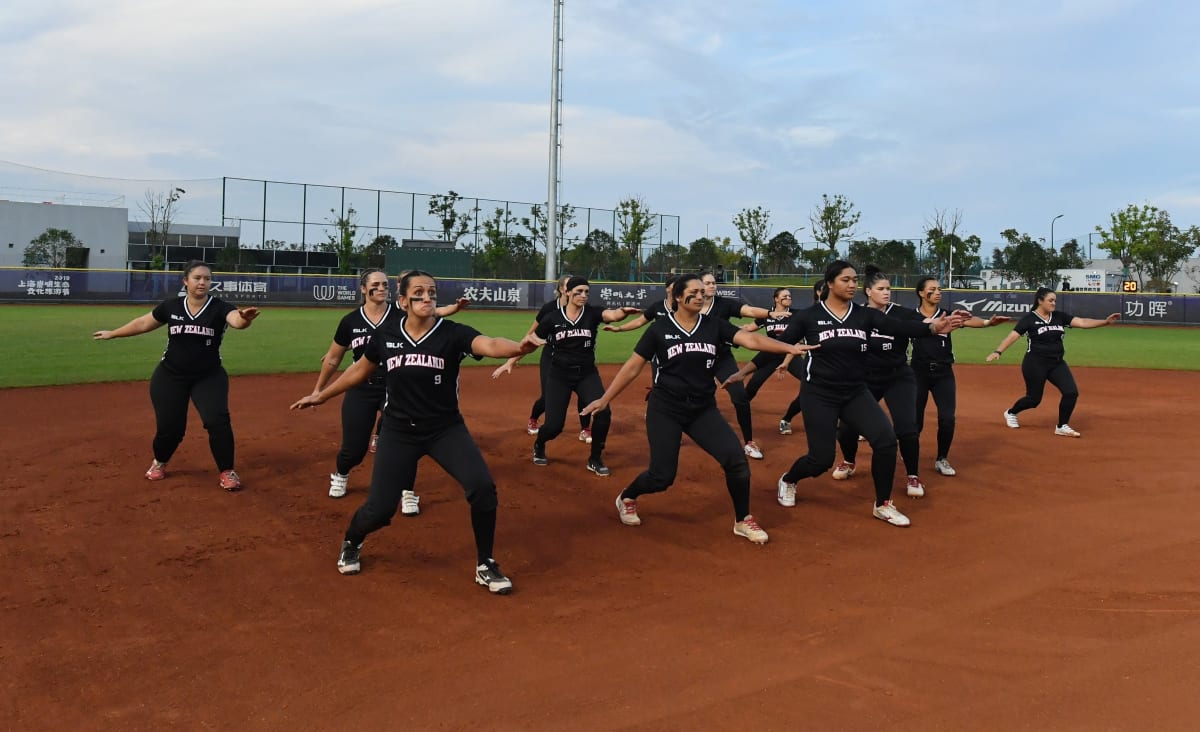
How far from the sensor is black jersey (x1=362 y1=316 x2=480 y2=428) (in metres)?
5.86

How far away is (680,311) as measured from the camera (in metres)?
7.00

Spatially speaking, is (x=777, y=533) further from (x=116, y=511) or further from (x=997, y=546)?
(x=116, y=511)

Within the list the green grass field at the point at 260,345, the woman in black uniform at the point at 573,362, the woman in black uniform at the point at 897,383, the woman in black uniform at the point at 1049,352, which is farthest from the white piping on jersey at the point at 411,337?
the green grass field at the point at 260,345

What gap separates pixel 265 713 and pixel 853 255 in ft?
175

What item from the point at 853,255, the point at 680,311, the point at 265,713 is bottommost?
the point at 265,713

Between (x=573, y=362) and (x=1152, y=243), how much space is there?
177 feet

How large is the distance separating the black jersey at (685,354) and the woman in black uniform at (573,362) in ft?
7.71

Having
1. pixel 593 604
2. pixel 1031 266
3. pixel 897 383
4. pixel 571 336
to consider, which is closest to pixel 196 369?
pixel 571 336

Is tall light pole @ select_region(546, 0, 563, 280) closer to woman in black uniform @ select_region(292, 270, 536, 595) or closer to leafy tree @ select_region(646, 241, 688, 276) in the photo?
leafy tree @ select_region(646, 241, 688, 276)

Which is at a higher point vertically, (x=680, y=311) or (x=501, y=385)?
(x=680, y=311)

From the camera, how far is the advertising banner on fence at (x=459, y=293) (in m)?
36.5

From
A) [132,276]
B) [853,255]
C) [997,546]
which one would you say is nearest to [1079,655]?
[997,546]

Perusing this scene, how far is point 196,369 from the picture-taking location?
828 cm

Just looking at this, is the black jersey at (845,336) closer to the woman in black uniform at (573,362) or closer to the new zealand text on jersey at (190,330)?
the woman in black uniform at (573,362)
